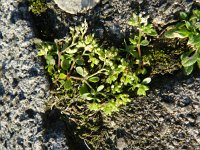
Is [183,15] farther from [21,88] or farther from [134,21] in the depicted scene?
[21,88]

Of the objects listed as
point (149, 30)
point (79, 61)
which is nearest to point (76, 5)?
point (79, 61)

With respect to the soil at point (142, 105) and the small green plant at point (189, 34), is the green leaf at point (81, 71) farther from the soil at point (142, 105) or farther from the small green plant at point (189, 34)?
the small green plant at point (189, 34)

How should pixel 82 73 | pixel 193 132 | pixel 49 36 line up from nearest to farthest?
pixel 193 132 → pixel 82 73 → pixel 49 36

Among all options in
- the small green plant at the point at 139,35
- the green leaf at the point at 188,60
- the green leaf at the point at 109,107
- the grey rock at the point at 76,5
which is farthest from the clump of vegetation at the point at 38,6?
the green leaf at the point at 188,60

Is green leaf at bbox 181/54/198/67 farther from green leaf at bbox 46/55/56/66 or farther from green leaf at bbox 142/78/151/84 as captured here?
green leaf at bbox 46/55/56/66

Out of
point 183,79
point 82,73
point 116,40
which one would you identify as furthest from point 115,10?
point 183,79

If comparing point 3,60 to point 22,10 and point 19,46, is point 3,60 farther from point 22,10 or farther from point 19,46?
point 22,10
